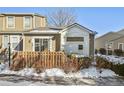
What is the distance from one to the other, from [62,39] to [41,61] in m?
1.56

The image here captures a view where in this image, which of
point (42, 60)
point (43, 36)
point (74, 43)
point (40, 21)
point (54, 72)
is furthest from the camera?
point (40, 21)

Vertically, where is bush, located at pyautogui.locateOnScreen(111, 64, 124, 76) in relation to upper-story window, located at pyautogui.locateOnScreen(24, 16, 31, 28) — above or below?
below

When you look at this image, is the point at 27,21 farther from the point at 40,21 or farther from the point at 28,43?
the point at 28,43

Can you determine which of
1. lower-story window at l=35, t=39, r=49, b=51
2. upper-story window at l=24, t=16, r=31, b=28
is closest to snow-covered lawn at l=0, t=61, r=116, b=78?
lower-story window at l=35, t=39, r=49, b=51

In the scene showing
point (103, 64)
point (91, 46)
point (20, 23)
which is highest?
point (20, 23)

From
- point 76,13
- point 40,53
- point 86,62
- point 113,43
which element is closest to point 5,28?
point 40,53

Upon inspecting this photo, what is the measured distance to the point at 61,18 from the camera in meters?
11.2

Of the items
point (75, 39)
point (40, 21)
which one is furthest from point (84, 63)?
point (40, 21)

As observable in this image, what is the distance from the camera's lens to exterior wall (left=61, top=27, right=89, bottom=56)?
10398mm

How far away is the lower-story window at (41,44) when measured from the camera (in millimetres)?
10572

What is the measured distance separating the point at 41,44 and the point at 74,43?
147 centimetres

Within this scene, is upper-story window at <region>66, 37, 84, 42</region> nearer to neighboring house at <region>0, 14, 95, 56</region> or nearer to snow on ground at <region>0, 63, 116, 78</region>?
neighboring house at <region>0, 14, 95, 56</region>
